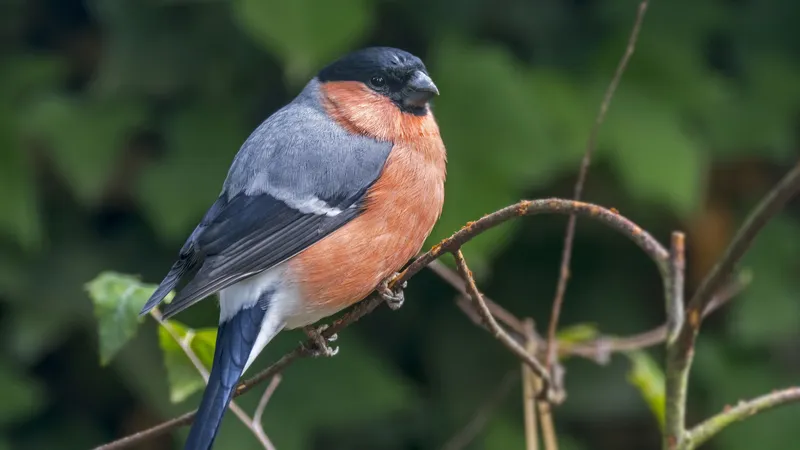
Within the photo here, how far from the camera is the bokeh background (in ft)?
9.80

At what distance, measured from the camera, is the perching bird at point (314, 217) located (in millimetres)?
2053

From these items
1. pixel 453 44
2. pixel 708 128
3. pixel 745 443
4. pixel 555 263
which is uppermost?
pixel 453 44

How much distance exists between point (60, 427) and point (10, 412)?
1.08 feet

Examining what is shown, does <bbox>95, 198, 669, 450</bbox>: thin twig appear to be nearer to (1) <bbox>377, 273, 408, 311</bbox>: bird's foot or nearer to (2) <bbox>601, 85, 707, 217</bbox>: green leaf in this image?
(1) <bbox>377, 273, 408, 311</bbox>: bird's foot

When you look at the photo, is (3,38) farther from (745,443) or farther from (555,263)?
(745,443)

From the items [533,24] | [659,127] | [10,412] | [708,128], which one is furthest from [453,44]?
[10,412]

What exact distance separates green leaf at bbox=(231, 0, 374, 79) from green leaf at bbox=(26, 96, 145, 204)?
59 cm

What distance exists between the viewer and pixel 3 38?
3342 mm

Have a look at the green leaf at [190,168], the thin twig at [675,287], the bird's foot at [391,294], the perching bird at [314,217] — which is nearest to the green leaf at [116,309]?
the perching bird at [314,217]

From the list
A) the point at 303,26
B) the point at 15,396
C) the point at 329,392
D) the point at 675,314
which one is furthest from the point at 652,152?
the point at 15,396

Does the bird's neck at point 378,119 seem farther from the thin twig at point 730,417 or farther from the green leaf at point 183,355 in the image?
the thin twig at point 730,417

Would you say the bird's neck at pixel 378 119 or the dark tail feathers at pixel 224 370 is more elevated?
the bird's neck at pixel 378 119

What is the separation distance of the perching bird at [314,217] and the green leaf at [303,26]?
14.5 inches

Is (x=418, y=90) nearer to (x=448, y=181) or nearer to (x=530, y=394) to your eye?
(x=448, y=181)
